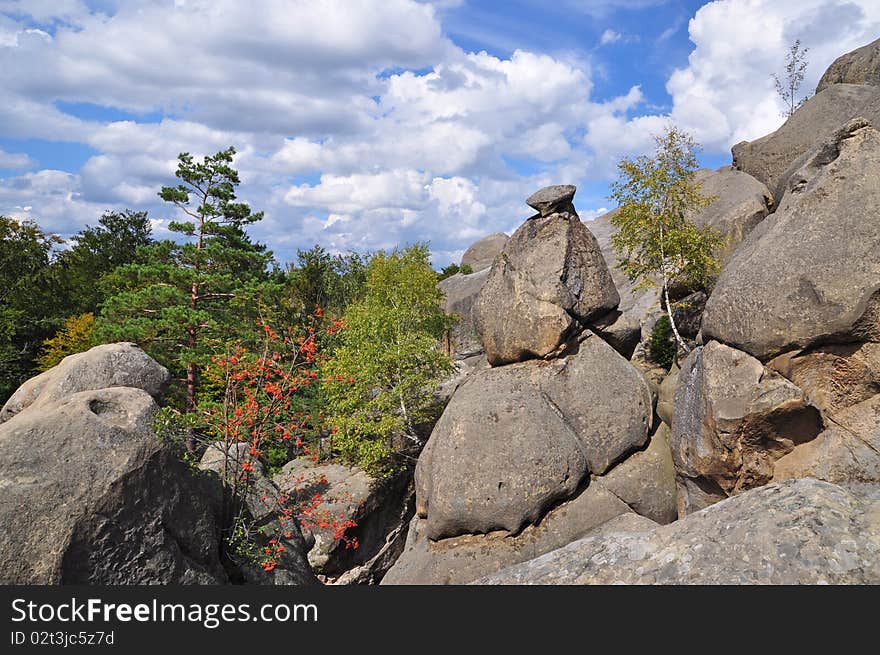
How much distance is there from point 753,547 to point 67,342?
3931cm

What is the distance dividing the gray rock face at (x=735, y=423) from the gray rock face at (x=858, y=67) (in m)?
27.7

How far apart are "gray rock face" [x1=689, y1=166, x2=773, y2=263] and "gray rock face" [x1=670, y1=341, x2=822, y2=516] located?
587 inches

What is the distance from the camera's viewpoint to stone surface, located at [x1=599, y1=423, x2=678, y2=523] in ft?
48.8

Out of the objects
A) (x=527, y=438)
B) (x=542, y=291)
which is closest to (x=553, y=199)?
(x=542, y=291)

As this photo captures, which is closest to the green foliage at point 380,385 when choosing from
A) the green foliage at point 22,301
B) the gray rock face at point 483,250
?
the green foliage at point 22,301

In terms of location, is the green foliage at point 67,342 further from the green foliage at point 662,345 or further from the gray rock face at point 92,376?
the green foliage at point 662,345

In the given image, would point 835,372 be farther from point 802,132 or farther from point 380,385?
point 802,132

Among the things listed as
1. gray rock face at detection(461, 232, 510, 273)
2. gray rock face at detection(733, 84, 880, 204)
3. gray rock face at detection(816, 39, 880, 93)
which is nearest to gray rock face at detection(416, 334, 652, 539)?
gray rock face at detection(733, 84, 880, 204)

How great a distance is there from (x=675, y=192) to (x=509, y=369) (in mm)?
11086

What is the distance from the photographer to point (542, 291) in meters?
16.5

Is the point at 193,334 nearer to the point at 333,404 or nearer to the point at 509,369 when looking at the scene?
the point at 333,404

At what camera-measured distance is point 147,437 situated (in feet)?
35.4

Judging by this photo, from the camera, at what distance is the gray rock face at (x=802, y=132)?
2759cm

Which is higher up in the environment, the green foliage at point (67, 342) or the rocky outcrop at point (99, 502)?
the green foliage at point (67, 342)
